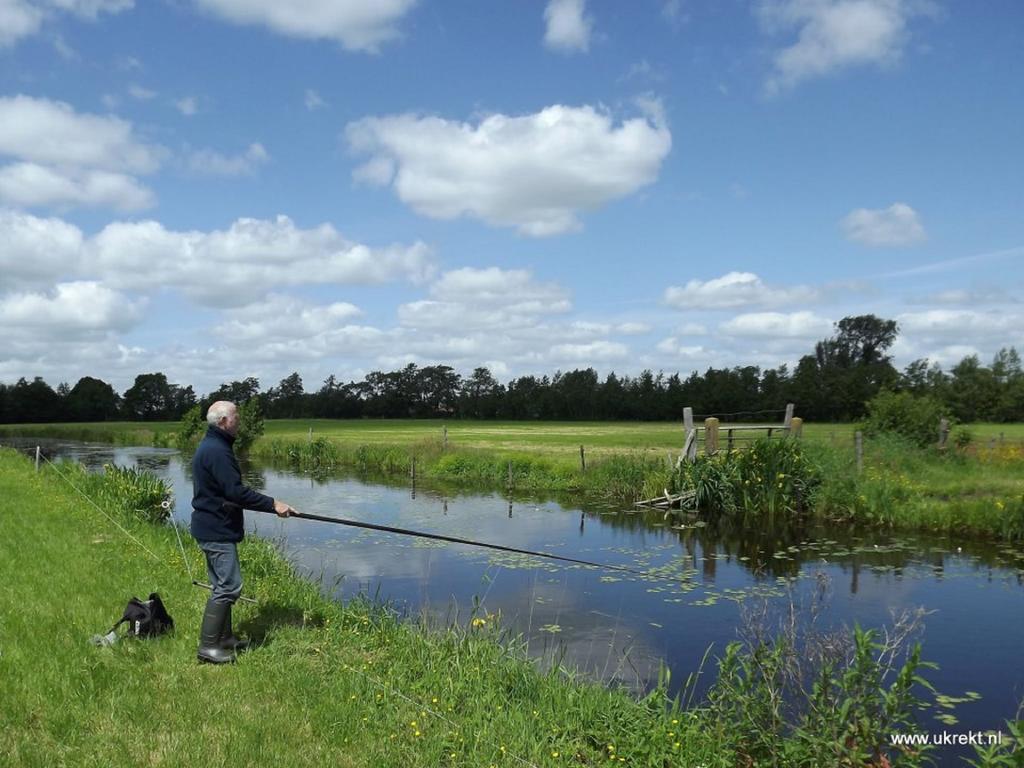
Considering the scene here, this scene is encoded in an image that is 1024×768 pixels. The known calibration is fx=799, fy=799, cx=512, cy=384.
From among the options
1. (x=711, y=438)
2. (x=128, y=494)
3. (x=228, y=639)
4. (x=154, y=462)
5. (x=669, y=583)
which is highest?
(x=711, y=438)

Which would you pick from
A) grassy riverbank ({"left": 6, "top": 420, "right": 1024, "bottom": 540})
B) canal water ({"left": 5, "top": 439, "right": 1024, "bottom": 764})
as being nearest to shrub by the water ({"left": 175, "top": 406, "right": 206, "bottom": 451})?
grassy riverbank ({"left": 6, "top": 420, "right": 1024, "bottom": 540})

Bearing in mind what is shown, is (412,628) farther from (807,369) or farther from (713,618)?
(807,369)

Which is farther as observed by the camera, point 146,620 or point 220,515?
point 146,620

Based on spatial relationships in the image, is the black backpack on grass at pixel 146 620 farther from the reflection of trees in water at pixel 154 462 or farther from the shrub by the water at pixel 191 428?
the shrub by the water at pixel 191 428

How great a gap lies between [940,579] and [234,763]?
1229 cm

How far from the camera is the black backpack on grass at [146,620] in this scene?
6.79 m

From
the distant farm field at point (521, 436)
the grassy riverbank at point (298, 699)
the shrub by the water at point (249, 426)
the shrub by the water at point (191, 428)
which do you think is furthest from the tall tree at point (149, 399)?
the grassy riverbank at point (298, 699)

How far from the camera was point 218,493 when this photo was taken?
645cm

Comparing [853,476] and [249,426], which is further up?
[249,426]

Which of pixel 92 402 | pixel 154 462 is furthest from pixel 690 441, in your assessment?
pixel 92 402

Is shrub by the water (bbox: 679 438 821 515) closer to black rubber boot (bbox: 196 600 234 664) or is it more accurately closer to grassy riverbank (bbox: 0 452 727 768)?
grassy riverbank (bbox: 0 452 727 768)

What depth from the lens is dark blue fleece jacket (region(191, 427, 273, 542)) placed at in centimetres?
636

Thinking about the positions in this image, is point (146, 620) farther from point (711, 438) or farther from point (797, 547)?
point (711, 438)

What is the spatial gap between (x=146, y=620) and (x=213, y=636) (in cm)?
85
